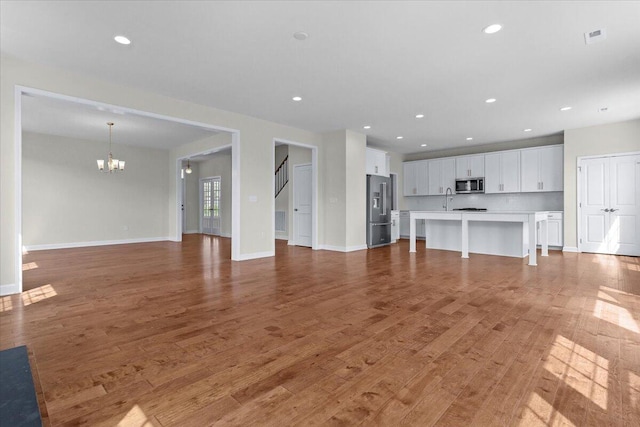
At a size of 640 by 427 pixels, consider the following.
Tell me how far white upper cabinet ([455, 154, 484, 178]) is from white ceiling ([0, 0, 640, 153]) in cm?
312

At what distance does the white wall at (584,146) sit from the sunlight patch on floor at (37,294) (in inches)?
377

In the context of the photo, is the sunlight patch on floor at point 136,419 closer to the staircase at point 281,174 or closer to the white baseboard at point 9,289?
the white baseboard at point 9,289

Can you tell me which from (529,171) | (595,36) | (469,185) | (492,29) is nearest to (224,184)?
(469,185)

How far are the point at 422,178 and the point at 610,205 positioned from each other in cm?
452

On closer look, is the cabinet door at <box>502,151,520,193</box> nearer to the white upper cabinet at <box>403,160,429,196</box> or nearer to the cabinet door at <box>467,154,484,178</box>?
the cabinet door at <box>467,154,484,178</box>

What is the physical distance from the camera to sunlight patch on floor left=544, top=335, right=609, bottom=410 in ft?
5.63

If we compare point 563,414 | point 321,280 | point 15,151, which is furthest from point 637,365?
point 15,151

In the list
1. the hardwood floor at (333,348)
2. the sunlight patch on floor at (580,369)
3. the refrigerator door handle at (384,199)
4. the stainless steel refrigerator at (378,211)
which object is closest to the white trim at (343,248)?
the stainless steel refrigerator at (378,211)

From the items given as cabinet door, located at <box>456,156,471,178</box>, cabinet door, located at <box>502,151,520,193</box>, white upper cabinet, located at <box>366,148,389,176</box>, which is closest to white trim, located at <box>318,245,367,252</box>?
white upper cabinet, located at <box>366,148,389,176</box>

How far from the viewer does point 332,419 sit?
1.50 metres

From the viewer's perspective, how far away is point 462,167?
→ 30.4ft

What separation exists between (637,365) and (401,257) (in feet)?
14.3

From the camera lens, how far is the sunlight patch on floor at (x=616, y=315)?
2.69 meters

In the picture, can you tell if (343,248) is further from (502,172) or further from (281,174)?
(502,172)
